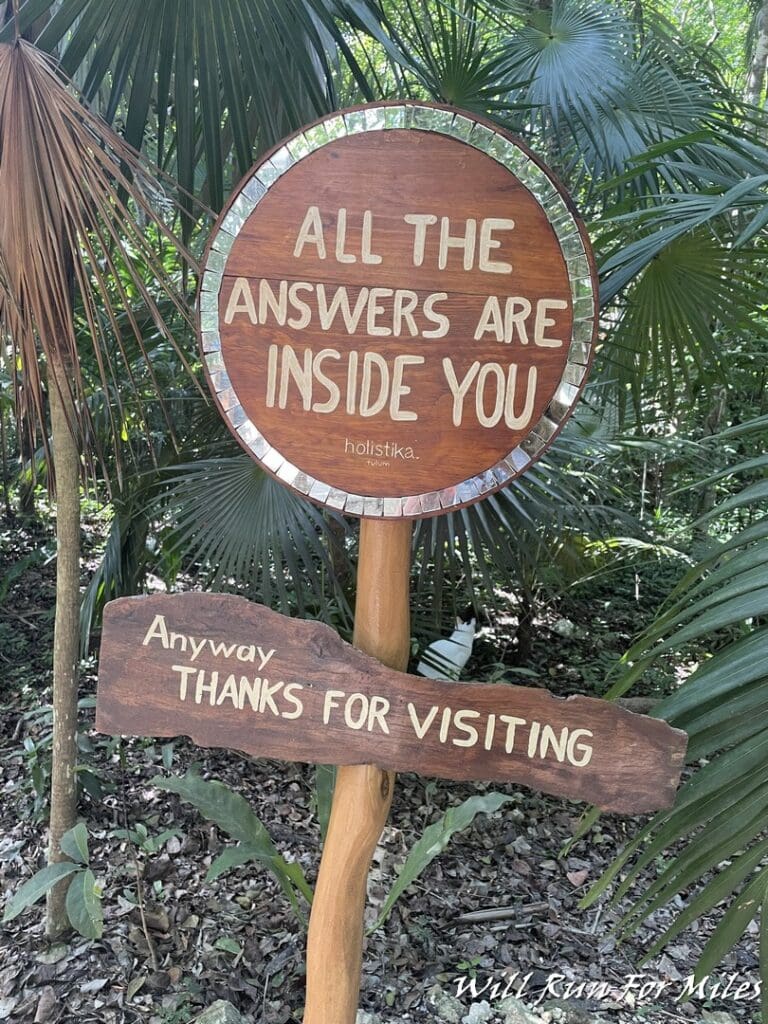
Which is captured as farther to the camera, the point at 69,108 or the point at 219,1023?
the point at 219,1023

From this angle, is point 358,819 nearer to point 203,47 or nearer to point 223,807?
point 223,807

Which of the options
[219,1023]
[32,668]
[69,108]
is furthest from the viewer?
[32,668]

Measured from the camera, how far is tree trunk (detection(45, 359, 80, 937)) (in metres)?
1.48

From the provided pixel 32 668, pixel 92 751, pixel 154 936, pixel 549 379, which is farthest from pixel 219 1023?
pixel 32 668

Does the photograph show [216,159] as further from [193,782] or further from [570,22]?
[570,22]

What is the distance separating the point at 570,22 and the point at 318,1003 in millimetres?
2604

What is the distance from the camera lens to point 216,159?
47.7 inches

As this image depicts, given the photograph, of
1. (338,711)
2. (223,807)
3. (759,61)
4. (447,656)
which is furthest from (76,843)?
(759,61)

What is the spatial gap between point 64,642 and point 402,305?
3.57 ft

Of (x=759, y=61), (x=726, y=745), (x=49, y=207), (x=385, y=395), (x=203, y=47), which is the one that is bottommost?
(x=726, y=745)

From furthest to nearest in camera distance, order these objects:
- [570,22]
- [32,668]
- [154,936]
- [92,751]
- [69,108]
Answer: [32,668]
[570,22]
[92,751]
[154,936]
[69,108]

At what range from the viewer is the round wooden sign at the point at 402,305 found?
829 mm

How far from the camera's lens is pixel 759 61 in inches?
155

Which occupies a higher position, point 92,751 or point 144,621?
point 144,621
